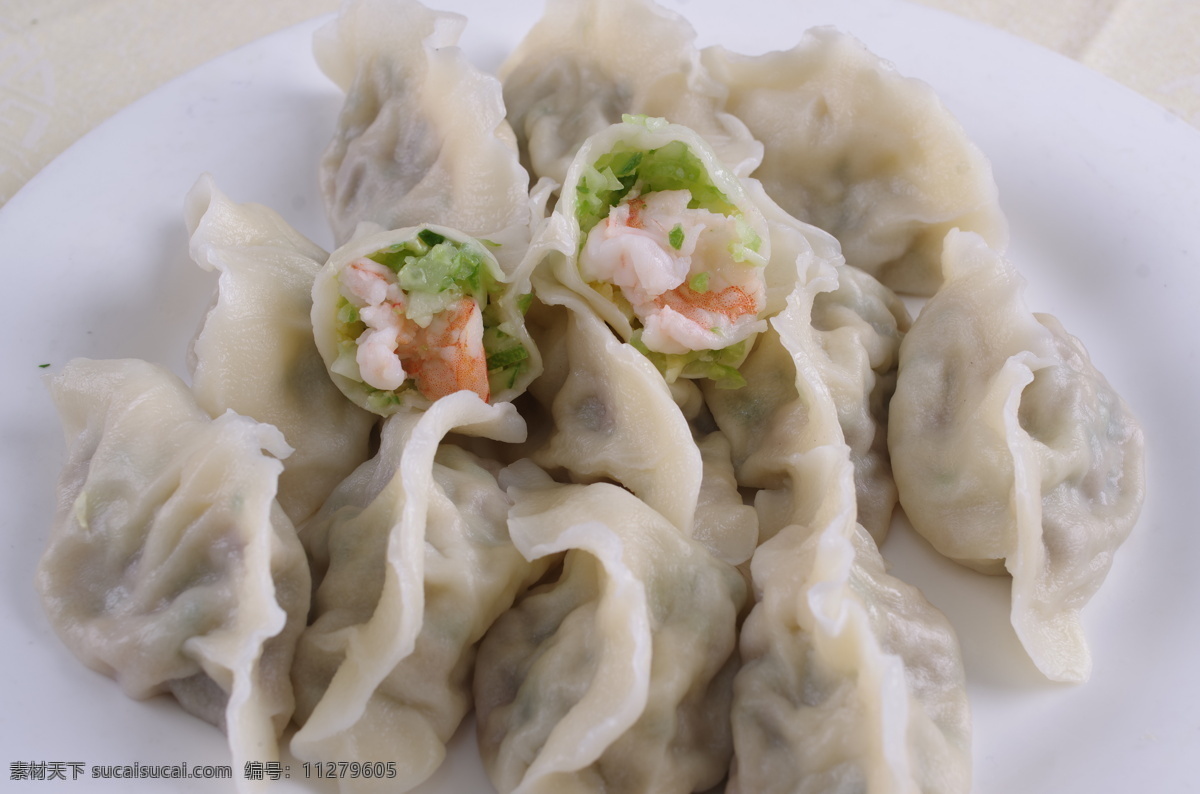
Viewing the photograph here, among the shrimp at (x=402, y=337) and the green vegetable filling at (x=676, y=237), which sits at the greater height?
the green vegetable filling at (x=676, y=237)

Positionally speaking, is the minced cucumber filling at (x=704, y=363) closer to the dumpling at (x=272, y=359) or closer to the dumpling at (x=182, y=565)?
the dumpling at (x=272, y=359)

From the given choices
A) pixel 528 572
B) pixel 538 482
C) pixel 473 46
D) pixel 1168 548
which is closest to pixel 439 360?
pixel 538 482

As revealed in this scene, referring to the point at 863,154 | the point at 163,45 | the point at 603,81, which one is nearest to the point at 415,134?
the point at 603,81

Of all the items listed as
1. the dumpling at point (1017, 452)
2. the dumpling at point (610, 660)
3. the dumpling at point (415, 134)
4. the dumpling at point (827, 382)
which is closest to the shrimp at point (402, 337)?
the dumpling at point (415, 134)

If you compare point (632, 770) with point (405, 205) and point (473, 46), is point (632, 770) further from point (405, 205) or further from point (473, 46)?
point (473, 46)

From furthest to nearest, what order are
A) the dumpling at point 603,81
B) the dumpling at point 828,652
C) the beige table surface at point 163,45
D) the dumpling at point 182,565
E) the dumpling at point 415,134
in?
1. the beige table surface at point 163,45
2. the dumpling at point 603,81
3. the dumpling at point 415,134
4. the dumpling at point 182,565
5. the dumpling at point 828,652

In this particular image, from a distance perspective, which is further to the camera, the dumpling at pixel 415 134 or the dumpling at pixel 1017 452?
→ the dumpling at pixel 415 134

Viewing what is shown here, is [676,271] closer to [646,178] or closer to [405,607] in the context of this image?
[646,178]
